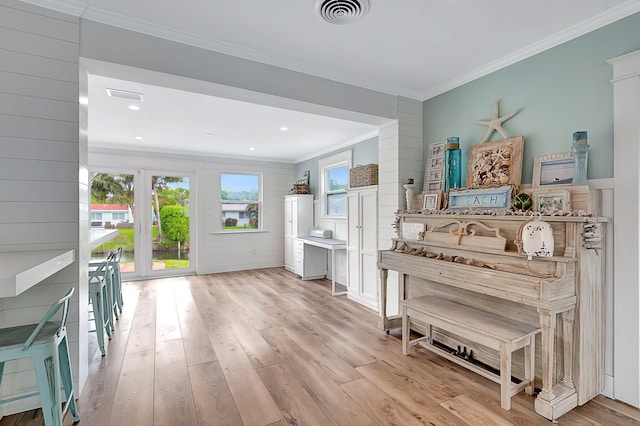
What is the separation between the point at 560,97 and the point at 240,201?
5876mm

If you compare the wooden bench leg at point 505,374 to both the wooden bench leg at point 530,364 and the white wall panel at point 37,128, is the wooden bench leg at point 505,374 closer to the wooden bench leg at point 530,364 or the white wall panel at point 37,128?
the wooden bench leg at point 530,364

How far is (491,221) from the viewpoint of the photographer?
2.51 m

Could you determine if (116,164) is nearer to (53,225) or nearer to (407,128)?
(53,225)

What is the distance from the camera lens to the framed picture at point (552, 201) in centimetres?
213

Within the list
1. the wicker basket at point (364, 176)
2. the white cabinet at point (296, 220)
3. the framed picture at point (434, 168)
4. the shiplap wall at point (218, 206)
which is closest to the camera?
the framed picture at point (434, 168)

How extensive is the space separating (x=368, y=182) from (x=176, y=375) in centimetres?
308

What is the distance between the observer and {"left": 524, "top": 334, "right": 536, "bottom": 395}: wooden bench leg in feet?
6.97

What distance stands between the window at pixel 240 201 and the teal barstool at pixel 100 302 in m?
3.63

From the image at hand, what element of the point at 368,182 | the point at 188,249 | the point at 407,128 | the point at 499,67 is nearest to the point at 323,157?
the point at 368,182

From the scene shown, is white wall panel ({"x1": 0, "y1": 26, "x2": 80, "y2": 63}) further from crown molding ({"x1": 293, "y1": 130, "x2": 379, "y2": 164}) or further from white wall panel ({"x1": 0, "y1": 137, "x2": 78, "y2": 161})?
crown molding ({"x1": 293, "y1": 130, "x2": 379, "y2": 164})

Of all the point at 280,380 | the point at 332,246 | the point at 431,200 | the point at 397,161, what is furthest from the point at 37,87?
the point at 332,246

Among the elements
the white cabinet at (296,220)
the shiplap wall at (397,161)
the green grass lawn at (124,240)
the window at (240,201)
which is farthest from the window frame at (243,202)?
the shiplap wall at (397,161)

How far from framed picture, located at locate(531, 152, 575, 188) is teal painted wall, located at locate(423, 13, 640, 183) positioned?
75mm

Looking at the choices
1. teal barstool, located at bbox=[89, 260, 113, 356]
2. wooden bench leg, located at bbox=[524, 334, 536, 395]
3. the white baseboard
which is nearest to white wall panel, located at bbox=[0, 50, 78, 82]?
teal barstool, located at bbox=[89, 260, 113, 356]
